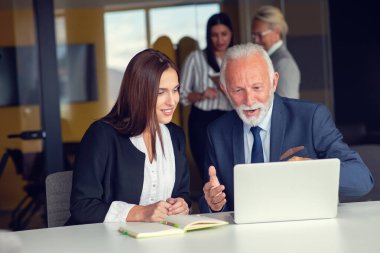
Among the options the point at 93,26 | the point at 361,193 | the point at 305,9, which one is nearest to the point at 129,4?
the point at 93,26

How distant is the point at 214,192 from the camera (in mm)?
3246

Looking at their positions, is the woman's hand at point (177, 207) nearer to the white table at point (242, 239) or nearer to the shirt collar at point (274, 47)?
the white table at point (242, 239)

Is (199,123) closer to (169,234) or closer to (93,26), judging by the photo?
(93,26)

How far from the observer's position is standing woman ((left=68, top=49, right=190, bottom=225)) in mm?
3512

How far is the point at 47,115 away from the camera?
612 centimetres

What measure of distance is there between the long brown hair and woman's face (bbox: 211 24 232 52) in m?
3.15

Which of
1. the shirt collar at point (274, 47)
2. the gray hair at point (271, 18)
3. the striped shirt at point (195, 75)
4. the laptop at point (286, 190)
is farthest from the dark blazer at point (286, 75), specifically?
the laptop at point (286, 190)

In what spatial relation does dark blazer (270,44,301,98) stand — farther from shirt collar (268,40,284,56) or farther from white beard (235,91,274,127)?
white beard (235,91,274,127)

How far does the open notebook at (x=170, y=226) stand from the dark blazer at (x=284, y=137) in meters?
0.56

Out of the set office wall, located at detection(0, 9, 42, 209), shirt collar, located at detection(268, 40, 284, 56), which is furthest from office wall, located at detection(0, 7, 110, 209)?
shirt collar, located at detection(268, 40, 284, 56)

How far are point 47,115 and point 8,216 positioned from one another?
1.06m

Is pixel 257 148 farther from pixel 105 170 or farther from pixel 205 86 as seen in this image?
pixel 205 86

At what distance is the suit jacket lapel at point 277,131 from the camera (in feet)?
12.1

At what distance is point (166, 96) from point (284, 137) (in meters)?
0.57
